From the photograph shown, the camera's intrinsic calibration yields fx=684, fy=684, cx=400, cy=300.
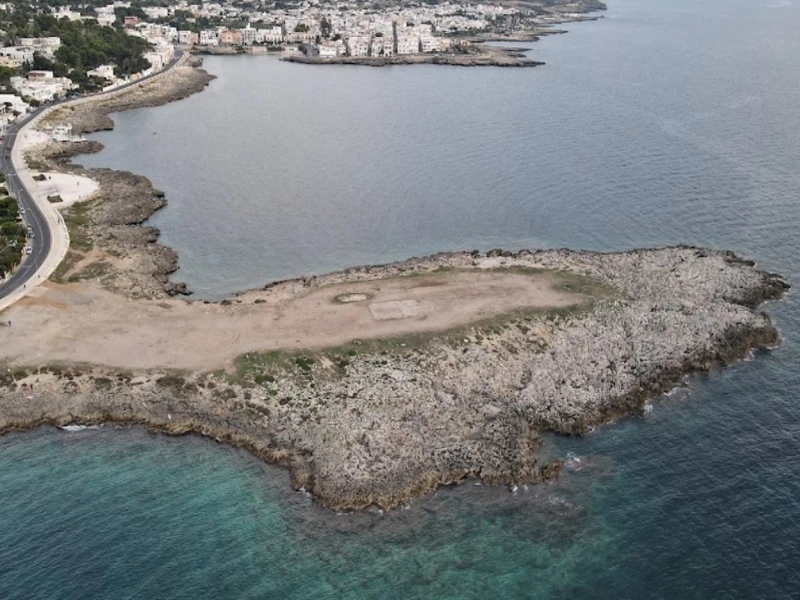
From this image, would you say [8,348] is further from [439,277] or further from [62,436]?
[439,277]

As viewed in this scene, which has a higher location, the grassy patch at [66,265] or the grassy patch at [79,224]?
the grassy patch at [79,224]

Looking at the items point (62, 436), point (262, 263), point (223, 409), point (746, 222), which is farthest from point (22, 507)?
point (746, 222)

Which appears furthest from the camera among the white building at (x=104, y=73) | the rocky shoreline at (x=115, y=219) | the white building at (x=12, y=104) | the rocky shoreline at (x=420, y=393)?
the white building at (x=104, y=73)

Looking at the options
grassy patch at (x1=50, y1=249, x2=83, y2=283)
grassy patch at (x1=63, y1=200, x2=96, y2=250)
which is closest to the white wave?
grassy patch at (x1=50, y1=249, x2=83, y2=283)

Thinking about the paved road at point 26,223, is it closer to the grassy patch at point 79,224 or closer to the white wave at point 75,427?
the grassy patch at point 79,224

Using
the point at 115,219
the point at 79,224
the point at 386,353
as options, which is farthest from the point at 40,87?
the point at 386,353

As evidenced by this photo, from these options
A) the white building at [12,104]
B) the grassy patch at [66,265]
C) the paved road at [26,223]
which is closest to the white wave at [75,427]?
the paved road at [26,223]
